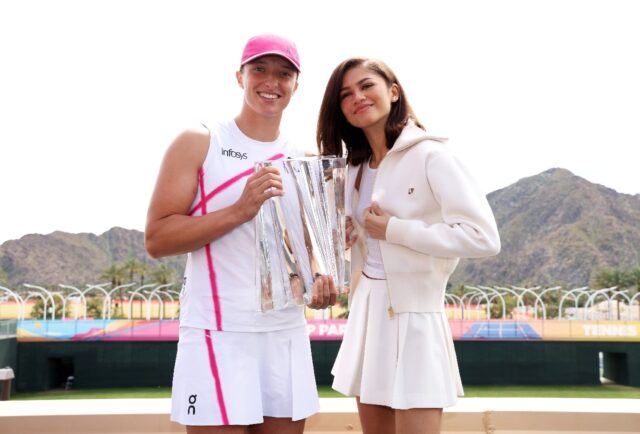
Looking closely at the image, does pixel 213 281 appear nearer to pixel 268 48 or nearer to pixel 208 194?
pixel 208 194

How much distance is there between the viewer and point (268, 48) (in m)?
1.98

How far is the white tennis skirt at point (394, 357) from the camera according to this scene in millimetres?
2203

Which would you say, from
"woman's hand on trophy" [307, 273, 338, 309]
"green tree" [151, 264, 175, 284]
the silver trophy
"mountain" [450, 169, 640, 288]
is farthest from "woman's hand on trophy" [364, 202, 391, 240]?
"mountain" [450, 169, 640, 288]

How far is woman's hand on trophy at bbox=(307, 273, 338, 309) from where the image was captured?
1943 mm

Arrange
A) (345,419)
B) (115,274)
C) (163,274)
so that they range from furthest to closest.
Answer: (163,274)
(115,274)
(345,419)

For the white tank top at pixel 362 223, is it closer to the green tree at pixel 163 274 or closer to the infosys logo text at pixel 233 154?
the infosys logo text at pixel 233 154

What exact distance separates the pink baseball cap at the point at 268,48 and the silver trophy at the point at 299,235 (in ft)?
1.07

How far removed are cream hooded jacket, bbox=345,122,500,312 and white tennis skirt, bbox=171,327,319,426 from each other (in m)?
0.48

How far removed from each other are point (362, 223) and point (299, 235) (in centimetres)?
53

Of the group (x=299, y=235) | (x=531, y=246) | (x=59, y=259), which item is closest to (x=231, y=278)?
(x=299, y=235)

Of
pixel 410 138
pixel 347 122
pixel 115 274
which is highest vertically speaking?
pixel 115 274

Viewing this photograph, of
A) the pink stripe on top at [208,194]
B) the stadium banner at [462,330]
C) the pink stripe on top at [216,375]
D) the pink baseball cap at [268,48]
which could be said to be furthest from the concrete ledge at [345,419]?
the stadium banner at [462,330]

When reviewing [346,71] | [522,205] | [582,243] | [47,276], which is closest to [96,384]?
[346,71]

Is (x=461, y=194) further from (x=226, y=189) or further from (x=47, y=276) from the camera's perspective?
(x=47, y=276)
